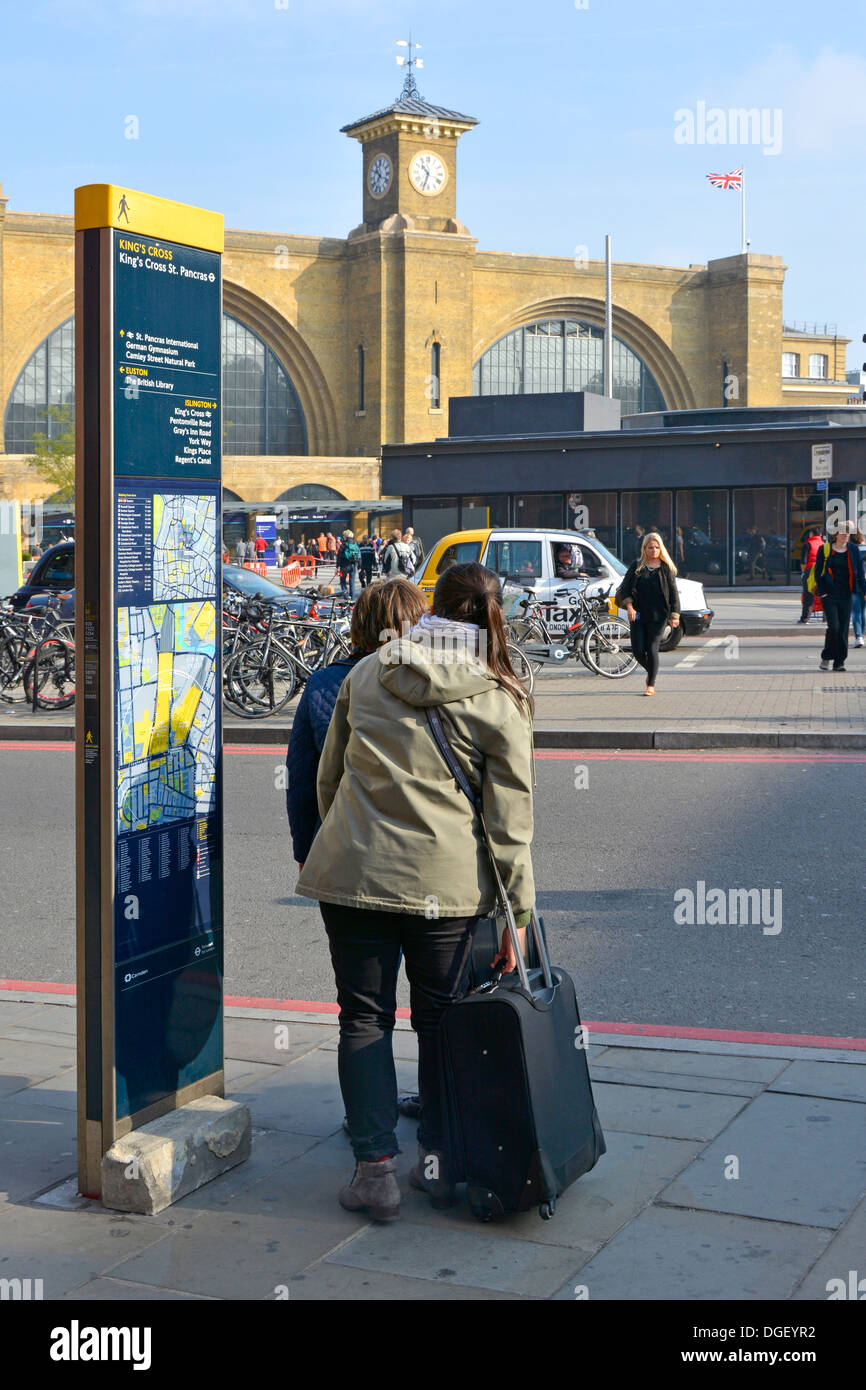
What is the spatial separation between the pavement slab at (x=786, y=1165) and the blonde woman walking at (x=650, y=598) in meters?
10.5

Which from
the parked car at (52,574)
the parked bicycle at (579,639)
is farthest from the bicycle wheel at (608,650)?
the parked car at (52,574)

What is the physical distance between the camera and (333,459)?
67000 millimetres

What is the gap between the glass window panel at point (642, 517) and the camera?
35781 millimetres

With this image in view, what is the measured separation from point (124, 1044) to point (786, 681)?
45.1 ft

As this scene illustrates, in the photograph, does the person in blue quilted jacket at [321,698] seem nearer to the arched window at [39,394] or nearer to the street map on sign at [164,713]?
the street map on sign at [164,713]

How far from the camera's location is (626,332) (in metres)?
77.9

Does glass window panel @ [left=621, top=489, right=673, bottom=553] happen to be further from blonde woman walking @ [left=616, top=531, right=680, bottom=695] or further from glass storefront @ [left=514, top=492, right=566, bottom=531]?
blonde woman walking @ [left=616, top=531, right=680, bottom=695]

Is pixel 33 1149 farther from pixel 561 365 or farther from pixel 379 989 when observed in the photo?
pixel 561 365

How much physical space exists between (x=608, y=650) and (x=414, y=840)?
46.7 feet

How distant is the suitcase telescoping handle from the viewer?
3.67m

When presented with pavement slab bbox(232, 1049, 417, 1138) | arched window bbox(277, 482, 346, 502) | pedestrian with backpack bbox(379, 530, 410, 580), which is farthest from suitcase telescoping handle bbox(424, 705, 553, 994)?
arched window bbox(277, 482, 346, 502)

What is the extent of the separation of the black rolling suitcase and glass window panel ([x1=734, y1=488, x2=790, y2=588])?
3216 cm

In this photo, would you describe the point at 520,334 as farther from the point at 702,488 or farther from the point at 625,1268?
the point at 625,1268
